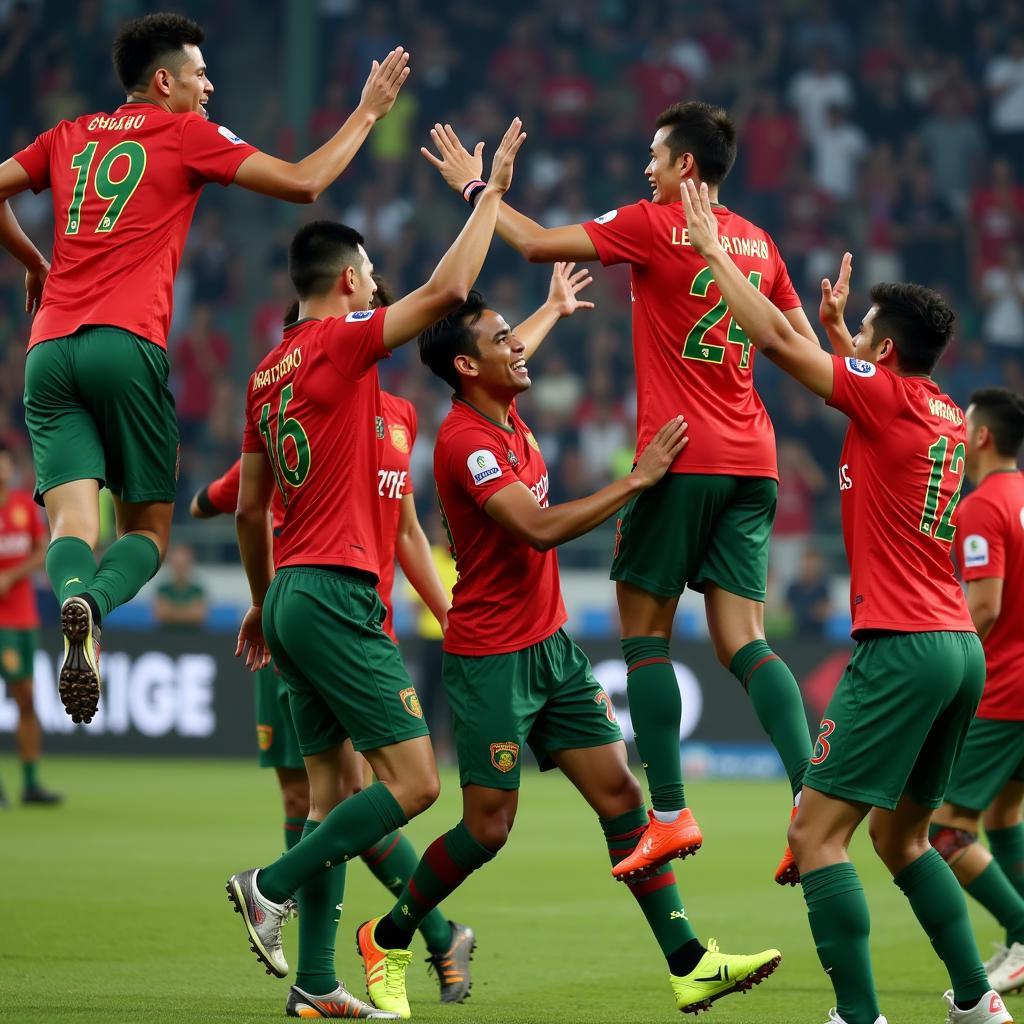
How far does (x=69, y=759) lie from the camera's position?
17234 mm

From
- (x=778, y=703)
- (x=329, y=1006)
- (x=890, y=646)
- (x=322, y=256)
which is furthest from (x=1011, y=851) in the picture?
(x=322, y=256)

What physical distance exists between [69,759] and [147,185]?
12.0 meters

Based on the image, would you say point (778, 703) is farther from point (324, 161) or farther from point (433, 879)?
point (324, 161)

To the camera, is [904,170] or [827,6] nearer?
[904,170]

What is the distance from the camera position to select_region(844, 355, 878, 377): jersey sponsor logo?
545cm

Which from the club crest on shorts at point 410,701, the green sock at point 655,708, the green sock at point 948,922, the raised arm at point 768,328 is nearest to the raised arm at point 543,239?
the raised arm at point 768,328

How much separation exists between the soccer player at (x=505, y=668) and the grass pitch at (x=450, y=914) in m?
0.34

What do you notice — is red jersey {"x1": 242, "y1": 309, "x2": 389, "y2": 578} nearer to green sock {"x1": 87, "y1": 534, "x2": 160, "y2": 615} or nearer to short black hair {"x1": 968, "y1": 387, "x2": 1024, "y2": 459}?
green sock {"x1": 87, "y1": 534, "x2": 160, "y2": 615}

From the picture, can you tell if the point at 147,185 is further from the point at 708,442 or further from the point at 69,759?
the point at 69,759

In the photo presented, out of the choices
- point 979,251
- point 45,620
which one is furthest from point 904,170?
point 45,620

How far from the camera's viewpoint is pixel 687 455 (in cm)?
609

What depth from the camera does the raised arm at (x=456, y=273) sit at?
5.75 metres

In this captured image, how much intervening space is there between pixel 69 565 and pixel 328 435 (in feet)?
3.43

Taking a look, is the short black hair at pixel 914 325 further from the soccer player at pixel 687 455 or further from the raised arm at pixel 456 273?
the raised arm at pixel 456 273
